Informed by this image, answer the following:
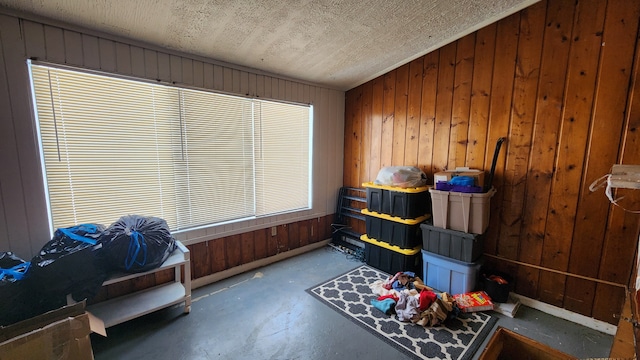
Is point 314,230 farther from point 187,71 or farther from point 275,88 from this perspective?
Answer: point 187,71

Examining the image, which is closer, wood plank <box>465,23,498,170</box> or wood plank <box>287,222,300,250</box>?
wood plank <box>465,23,498,170</box>

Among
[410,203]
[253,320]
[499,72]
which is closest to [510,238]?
[410,203]

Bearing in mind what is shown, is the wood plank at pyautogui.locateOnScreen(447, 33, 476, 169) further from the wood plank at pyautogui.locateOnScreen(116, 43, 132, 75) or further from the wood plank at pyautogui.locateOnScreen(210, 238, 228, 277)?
the wood plank at pyautogui.locateOnScreen(116, 43, 132, 75)

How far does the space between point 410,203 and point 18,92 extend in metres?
3.34

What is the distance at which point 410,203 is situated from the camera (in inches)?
108

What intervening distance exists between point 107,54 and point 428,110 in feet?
10.3

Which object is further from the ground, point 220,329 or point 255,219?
point 255,219

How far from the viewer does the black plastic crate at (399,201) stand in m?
2.76

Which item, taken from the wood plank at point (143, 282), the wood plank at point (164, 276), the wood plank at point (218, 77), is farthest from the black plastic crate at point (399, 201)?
the wood plank at point (143, 282)

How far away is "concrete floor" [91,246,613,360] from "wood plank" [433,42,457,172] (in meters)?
1.63

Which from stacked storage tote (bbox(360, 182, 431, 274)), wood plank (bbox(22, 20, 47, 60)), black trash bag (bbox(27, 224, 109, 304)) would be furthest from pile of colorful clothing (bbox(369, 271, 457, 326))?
wood plank (bbox(22, 20, 47, 60))

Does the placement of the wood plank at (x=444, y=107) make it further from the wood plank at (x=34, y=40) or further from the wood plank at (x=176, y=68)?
the wood plank at (x=34, y=40)

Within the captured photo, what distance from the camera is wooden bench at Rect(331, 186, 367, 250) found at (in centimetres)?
379

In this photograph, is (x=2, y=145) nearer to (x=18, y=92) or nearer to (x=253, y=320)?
(x=18, y=92)
